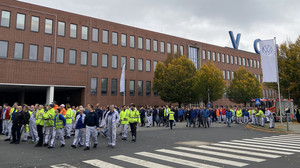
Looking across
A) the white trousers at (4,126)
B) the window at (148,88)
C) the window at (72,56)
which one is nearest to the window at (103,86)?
the window at (72,56)

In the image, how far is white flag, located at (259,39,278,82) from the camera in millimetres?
19516

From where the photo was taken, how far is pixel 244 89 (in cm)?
4453

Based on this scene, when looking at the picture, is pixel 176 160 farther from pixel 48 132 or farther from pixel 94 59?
pixel 94 59

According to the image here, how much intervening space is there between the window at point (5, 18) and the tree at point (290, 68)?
34504 mm

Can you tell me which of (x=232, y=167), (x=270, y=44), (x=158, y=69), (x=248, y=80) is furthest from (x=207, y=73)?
(x=232, y=167)

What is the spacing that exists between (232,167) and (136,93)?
34211 mm

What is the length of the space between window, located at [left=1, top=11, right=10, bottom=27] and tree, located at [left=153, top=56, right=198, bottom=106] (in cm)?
2132

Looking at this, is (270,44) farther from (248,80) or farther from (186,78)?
(248,80)

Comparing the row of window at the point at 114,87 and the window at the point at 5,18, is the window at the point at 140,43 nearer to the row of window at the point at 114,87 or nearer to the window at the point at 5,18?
the row of window at the point at 114,87

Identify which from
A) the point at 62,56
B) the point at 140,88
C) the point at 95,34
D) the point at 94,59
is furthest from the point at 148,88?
the point at 62,56

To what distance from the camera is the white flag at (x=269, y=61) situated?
19516mm

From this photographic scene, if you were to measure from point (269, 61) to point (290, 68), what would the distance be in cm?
1241

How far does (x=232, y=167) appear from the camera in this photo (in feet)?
21.6

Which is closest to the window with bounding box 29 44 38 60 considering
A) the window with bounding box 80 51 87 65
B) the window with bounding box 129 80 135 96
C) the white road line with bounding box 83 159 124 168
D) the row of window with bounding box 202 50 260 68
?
the window with bounding box 80 51 87 65
